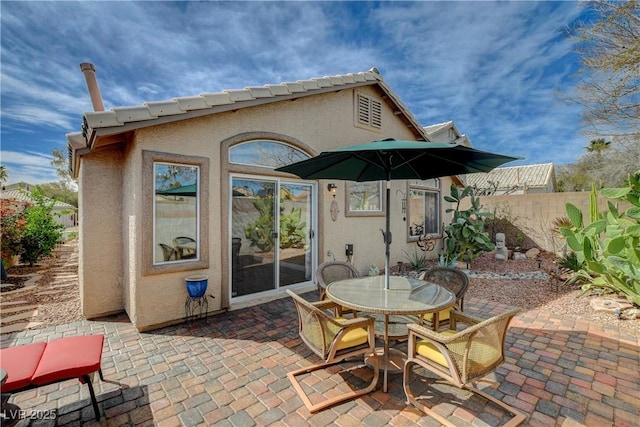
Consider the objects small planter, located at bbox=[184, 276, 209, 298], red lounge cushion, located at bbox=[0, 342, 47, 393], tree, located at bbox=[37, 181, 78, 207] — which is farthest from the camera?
tree, located at bbox=[37, 181, 78, 207]

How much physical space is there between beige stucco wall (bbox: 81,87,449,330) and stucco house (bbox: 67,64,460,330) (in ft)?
0.07

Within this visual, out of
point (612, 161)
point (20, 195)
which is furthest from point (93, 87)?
point (612, 161)

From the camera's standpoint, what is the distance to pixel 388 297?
3910 millimetres

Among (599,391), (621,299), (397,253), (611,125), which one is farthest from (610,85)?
(599,391)

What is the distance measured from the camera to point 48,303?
22.6 ft

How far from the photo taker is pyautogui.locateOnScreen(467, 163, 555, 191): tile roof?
29.1 metres

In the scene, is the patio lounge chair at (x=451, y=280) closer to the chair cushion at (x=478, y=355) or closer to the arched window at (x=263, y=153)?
the chair cushion at (x=478, y=355)

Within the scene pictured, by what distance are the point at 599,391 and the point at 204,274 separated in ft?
20.7

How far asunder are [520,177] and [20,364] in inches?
1500

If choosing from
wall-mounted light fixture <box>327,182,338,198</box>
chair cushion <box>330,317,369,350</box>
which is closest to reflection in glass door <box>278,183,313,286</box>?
wall-mounted light fixture <box>327,182,338,198</box>

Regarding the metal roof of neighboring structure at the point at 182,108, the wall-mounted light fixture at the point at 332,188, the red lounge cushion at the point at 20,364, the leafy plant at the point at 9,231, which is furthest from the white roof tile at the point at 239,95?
the leafy plant at the point at 9,231

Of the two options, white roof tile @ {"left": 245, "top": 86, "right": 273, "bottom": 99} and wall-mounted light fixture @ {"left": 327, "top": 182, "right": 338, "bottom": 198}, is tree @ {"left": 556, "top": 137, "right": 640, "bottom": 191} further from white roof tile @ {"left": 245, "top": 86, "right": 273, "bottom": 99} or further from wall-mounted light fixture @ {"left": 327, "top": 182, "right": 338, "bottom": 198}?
white roof tile @ {"left": 245, "top": 86, "right": 273, "bottom": 99}

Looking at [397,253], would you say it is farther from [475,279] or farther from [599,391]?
[599,391]

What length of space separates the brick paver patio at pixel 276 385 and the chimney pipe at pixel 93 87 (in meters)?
4.92
